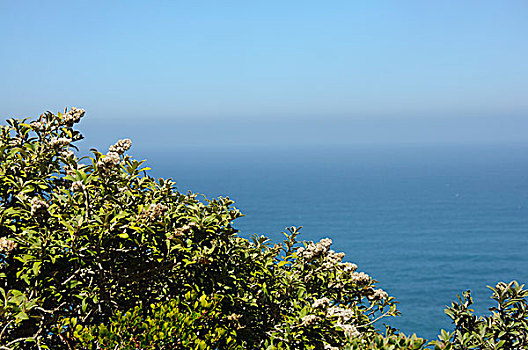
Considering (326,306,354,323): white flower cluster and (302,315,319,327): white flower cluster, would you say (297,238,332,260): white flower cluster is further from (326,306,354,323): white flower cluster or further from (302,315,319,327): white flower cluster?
(302,315,319,327): white flower cluster

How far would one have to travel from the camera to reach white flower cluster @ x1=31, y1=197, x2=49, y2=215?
402 centimetres

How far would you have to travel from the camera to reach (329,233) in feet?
559

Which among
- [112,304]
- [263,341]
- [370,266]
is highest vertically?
[112,304]

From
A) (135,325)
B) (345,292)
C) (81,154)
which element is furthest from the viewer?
(345,292)

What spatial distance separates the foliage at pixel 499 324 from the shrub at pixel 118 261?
1.07 meters

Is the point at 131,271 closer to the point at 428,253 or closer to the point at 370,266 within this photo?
the point at 370,266

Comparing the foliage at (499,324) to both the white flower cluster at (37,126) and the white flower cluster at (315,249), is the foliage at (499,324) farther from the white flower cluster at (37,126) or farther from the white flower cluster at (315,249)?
the white flower cluster at (37,126)

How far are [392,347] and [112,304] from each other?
278 centimetres

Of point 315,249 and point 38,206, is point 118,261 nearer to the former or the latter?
point 38,206

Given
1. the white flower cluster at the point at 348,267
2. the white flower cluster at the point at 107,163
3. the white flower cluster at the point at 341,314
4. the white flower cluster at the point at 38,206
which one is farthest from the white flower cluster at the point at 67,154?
the white flower cluster at the point at 348,267

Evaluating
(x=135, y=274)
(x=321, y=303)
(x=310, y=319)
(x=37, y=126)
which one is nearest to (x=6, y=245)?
(x=135, y=274)

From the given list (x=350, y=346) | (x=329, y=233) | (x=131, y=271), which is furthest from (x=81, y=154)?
(x=329, y=233)

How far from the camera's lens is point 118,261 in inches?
183

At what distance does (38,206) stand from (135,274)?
46.3 inches
